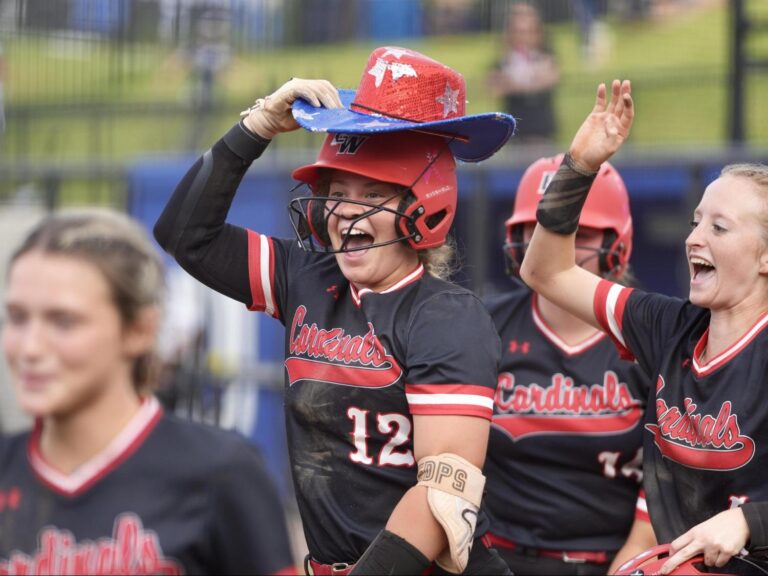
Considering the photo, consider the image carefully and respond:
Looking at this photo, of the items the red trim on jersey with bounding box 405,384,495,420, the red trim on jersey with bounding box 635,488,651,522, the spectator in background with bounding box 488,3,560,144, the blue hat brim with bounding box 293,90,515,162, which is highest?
the spectator in background with bounding box 488,3,560,144

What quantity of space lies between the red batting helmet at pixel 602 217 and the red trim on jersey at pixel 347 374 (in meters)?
1.16

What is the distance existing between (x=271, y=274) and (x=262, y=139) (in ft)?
1.32

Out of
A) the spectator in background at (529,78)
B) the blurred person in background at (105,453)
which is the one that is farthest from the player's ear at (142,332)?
the spectator in background at (529,78)

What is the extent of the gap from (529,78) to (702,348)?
310 inches

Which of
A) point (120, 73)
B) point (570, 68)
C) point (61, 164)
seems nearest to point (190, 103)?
point (120, 73)

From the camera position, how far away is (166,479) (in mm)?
3059

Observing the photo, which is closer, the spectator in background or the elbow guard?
the elbow guard

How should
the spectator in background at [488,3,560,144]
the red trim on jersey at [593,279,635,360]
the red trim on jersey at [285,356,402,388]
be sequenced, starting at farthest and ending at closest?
the spectator in background at [488,3,560,144], the red trim on jersey at [593,279,635,360], the red trim on jersey at [285,356,402,388]

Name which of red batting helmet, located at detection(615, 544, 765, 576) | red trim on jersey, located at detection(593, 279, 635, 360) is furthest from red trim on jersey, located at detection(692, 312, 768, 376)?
red batting helmet, located at detection(615, 544, 765, 576)

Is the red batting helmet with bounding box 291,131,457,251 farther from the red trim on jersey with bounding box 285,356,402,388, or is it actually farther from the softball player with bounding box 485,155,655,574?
the softball player with bounding box 485,155,655,574

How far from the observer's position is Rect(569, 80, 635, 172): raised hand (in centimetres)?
367

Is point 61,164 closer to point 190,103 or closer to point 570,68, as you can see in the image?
point 190,103

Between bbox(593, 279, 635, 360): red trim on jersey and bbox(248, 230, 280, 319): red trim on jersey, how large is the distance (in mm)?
974

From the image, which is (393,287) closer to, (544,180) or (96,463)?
(96,463)
